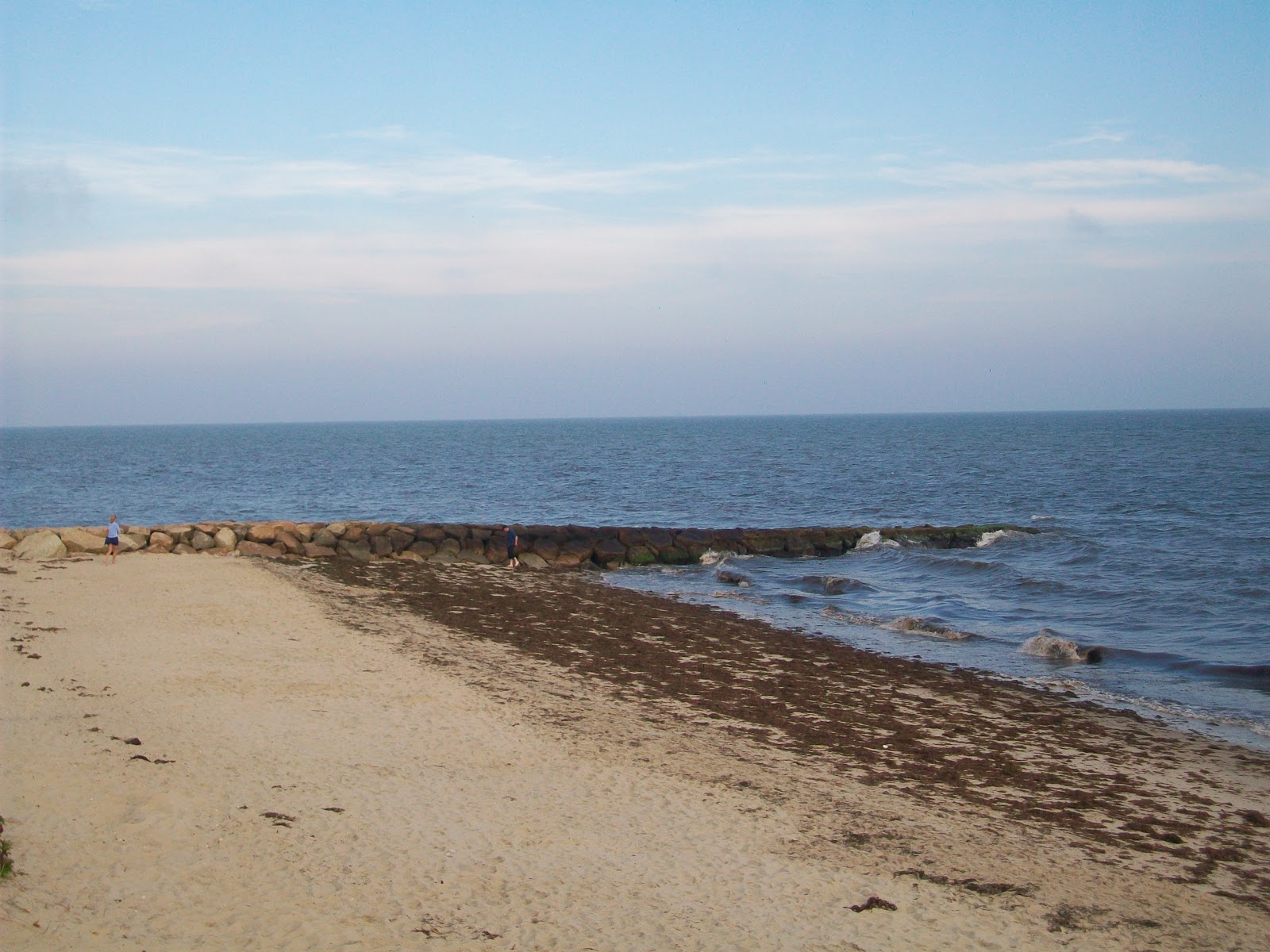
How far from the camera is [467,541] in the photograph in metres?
27.4

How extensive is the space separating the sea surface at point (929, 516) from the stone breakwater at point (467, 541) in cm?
102

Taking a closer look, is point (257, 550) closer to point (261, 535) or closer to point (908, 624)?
point (261, 535)

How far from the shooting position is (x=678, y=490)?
52.0 m

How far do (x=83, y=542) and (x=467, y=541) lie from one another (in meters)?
8.92

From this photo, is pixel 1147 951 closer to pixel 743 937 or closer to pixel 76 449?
pixel 743 937

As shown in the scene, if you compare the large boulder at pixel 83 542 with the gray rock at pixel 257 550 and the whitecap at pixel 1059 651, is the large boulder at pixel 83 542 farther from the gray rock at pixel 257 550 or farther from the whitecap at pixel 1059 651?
the whitecap at pixel 1059 651

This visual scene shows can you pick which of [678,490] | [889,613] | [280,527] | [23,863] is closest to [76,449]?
[678,490]

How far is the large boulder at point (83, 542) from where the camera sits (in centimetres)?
2388

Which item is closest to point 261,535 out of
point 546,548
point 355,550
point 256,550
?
point 256,550

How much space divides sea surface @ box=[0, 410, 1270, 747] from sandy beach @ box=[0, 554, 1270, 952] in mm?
3463

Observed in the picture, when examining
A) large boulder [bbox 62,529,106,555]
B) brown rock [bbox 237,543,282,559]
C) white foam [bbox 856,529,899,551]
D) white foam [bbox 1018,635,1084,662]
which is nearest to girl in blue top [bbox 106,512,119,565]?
large boulder [bbox 62,529,106,555]

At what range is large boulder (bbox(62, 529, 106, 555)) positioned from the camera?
78.3 feet

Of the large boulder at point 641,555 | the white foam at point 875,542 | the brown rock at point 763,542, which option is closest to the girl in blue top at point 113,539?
the large boulder at point 641,555

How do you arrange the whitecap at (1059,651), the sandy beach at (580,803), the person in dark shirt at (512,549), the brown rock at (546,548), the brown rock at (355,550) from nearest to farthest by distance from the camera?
the sandy beach at (580,803) → the whitecap at (1059,651) → the brown rock at (355,550) → the person in dark shirt at (512,549) → the brown rock at (546,548)
